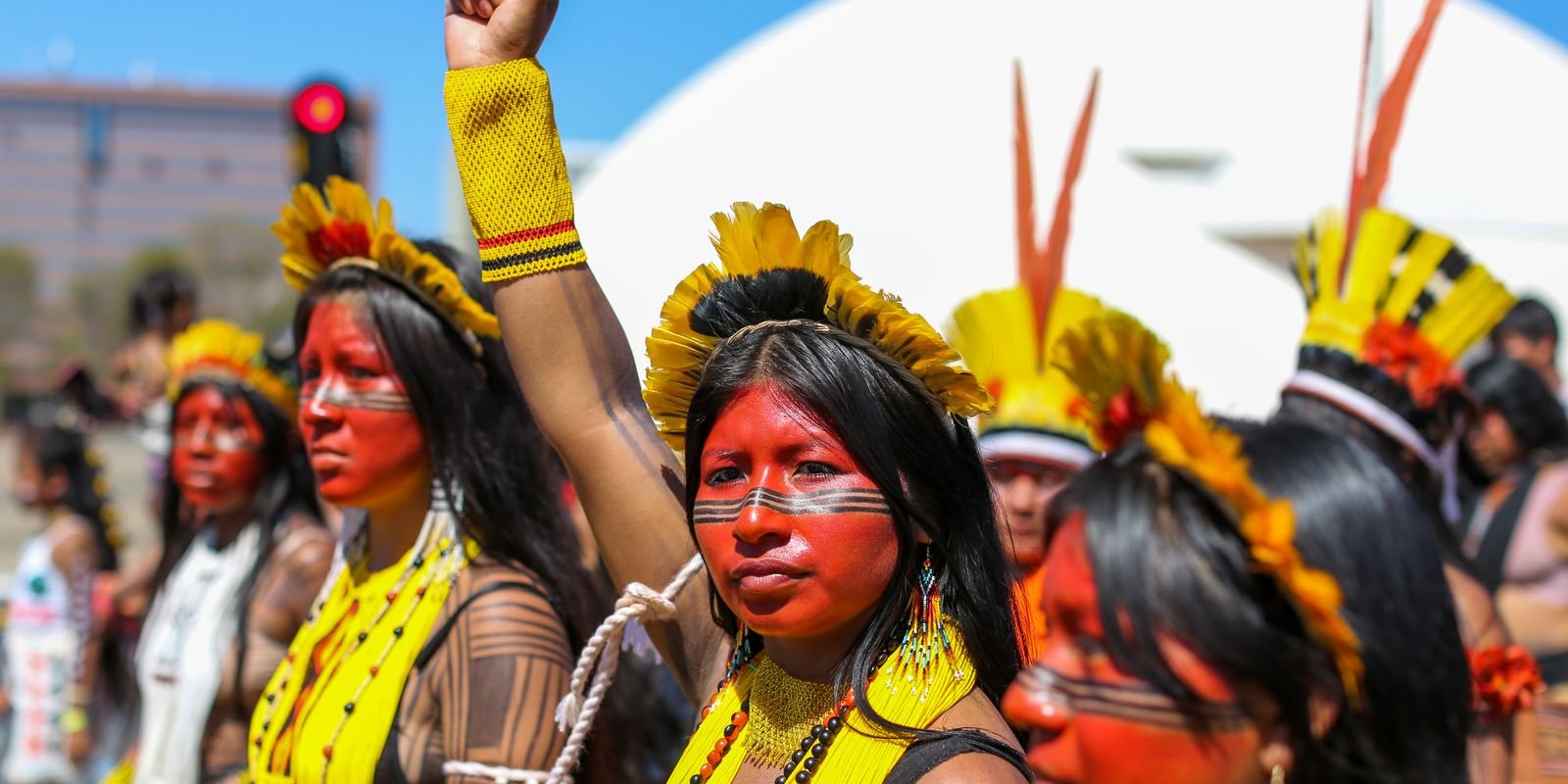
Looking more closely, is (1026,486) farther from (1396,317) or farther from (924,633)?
(924,633)

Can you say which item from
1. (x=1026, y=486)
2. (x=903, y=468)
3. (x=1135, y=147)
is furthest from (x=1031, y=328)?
(x=1135, y=147)

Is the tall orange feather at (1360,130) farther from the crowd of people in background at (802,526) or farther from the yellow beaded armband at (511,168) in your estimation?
the yellow beaded armband at (511,168)

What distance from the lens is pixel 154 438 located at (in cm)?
722

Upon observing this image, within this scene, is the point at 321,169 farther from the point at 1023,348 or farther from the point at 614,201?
the point at 614,201

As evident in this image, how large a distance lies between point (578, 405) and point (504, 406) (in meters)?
0.73

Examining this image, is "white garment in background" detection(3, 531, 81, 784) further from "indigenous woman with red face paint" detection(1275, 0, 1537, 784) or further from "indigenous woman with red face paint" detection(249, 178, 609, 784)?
"indigenous woman with red face paint" detection(1275, 0, 1537, 784)

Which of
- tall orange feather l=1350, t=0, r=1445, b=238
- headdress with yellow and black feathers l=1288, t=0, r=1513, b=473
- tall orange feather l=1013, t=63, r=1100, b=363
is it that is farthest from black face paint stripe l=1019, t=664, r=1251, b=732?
tall orange feather l=1013, t=63, r=1100, b=363

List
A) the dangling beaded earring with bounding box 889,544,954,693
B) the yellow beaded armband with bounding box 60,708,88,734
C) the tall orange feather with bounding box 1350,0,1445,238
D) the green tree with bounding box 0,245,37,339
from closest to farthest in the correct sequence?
the dangling beaded earring with bounding box 889,544,954,693, the tall orange feather with bounding box 1350,0,1445,238, the yellow beaded armband with bounding box 60,708,88,734, the green tree with bounding box 0,245,37,339

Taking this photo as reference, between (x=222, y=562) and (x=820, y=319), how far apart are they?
9.64 ft

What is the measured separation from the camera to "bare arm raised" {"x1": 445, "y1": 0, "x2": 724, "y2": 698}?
7.86ft

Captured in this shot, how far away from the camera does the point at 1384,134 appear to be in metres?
3.52

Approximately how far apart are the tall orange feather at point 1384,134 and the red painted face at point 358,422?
7.06 feet

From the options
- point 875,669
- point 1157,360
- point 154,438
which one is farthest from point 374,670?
point 154,438

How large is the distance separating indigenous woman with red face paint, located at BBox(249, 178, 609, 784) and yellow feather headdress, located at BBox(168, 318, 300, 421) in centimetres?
143
